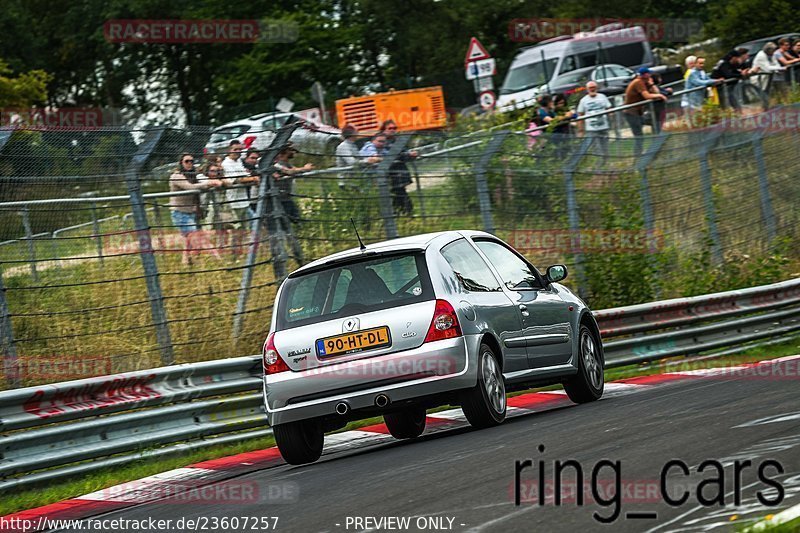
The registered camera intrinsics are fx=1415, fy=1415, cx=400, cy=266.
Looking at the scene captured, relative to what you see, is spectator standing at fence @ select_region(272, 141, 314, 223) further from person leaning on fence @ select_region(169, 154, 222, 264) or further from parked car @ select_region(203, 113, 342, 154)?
person leaning on fence @ select_region(169, 154, 222, 264)

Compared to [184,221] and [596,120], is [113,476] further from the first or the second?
[596,120]

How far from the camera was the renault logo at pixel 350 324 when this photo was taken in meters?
9.78

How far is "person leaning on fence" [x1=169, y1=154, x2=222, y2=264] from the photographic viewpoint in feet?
42.2

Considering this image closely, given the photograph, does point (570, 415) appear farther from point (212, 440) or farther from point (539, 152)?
point (539, 152)

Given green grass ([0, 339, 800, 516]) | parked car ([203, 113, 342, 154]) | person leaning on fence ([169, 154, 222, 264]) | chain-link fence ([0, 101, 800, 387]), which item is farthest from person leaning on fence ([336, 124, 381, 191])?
green grass ([0, 339, 800, 516])

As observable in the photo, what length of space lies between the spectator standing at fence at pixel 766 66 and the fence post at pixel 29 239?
1762cm

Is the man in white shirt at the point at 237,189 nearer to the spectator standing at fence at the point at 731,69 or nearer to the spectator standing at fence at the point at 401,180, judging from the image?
the spectator standing at fence at the point at 401,180

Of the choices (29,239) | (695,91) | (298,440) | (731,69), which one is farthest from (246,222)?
(731,69)

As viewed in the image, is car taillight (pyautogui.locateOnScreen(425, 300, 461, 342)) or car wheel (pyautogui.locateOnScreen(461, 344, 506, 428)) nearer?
car taillight (pyautogui.locateOnScreen(425, 300, 461, 342))

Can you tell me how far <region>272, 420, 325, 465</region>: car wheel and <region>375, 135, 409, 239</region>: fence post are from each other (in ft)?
16.8

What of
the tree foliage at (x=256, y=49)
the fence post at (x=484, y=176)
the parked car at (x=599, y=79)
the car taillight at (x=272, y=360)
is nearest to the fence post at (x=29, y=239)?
the car taillight at (x=272, y=360)

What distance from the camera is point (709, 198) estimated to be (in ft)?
67.7

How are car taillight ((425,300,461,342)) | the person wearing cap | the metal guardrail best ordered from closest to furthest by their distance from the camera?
the metal guardrail
car taillight ((425,300,461,342))
the person wearing cap

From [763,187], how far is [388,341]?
553 inches
